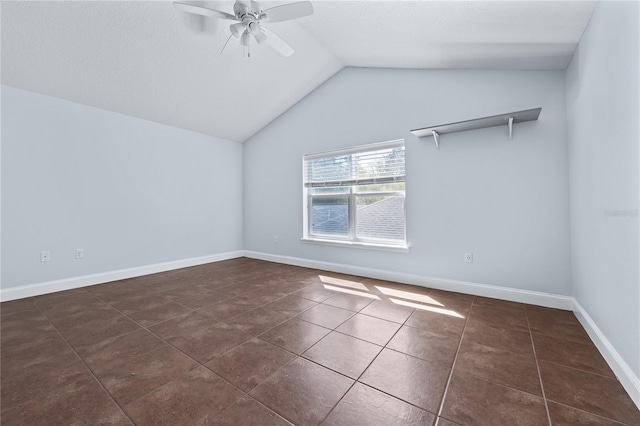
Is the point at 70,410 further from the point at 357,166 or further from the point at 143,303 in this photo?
the point at 357,166

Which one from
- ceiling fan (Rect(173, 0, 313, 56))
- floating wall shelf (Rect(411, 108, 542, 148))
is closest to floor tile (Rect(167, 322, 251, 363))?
ceiling fan (Rect(173, 0, 313, 56))

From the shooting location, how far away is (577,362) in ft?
5.56

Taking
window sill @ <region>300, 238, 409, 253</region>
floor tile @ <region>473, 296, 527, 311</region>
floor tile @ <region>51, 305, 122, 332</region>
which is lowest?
floor tile @ <region>51, 305, 122, 332</region>

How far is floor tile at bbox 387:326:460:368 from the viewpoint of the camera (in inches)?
69.6

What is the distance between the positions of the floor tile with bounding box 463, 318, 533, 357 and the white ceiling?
7.95ft

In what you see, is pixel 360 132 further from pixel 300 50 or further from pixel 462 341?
pixel 462 341

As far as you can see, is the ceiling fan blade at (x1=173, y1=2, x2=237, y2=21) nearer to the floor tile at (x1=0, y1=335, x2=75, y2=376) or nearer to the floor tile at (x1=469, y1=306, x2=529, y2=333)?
the floor tile at (x1=0, y1=335, x2=75, y2=376)

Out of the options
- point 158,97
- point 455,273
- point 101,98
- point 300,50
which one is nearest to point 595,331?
point 455,273

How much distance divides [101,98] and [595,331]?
18.4ft

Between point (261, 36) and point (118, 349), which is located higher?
point (261, 36)

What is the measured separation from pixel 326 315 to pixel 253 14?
2783 millimetres

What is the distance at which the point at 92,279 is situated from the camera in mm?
3521

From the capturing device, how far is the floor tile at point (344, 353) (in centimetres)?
167

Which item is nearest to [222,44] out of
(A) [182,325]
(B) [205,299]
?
(B) [205,299]
